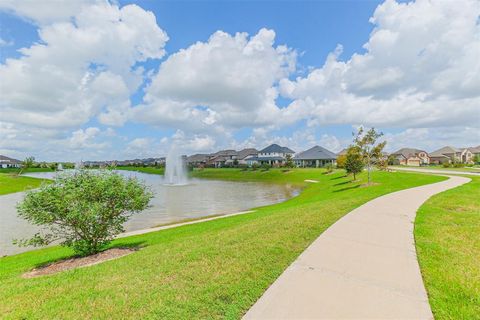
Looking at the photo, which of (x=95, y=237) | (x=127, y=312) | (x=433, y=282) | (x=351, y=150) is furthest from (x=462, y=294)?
(x=351, y=150)

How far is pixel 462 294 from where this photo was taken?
4.19 m

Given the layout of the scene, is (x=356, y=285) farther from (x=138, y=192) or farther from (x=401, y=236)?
(x=138, y=192)

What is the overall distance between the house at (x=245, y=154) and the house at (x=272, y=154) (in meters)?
5.41

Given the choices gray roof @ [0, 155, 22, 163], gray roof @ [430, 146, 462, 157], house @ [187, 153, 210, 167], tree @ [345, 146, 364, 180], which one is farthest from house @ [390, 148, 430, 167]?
gray roof @ [0, 155, 22, 163]

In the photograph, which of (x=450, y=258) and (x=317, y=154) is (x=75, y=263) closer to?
(x=450, y=258)

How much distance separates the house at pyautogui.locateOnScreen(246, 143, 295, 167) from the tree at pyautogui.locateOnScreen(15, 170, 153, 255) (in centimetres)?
8813

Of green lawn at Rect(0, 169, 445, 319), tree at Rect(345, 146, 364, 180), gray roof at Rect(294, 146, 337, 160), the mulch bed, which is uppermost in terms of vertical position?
gray roof at Rect(294, 146, 337, 160)

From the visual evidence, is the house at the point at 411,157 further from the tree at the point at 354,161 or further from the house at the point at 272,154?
the tree at the point at 354,161

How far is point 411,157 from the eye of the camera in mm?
90375

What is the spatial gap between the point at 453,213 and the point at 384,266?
6566 millimetres

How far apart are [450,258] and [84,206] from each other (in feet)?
30.0

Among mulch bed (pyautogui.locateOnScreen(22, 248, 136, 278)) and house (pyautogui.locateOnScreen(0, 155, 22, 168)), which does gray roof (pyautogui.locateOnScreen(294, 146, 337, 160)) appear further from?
house (pyautogui.locateOnScreen(0, 155, 22, 168))

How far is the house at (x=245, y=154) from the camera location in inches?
4513

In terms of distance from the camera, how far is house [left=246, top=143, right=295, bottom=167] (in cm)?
9688
